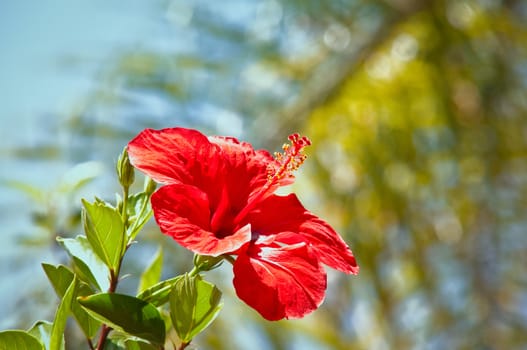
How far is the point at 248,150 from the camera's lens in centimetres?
52

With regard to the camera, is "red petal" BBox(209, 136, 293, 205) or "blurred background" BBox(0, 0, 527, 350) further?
"blurred background" BBox(0, 0, 527, 350)

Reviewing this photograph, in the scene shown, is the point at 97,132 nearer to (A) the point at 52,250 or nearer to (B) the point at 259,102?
(B) the point at 259,102

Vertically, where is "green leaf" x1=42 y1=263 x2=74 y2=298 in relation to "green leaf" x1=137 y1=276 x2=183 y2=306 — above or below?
below

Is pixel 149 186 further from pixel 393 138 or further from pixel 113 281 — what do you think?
pixel 393 138

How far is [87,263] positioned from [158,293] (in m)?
0.06

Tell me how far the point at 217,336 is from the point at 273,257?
1.54 meters

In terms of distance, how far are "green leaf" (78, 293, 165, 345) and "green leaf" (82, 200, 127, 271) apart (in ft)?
0.12

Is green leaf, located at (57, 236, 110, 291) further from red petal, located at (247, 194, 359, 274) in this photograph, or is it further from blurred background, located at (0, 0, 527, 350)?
blurred background, located at (0, 0, 527, 350)

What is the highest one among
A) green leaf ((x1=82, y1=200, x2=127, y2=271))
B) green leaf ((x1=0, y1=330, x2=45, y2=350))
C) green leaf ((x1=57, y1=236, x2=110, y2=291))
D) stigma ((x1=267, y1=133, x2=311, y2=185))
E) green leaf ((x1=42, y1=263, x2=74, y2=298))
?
stigma ((x1=267, y1=133, x2=311, y2=185))

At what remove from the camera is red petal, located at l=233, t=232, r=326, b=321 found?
1.36 feet

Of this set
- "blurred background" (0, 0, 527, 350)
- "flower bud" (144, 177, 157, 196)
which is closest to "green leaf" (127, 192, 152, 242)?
"flower bud" (144, 177, 157, 196)

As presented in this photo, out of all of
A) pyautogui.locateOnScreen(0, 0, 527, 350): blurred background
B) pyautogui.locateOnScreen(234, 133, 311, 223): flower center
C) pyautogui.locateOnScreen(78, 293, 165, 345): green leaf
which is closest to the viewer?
pyautogui.locateOnScreen(78, 293, 165, 345): green leaf

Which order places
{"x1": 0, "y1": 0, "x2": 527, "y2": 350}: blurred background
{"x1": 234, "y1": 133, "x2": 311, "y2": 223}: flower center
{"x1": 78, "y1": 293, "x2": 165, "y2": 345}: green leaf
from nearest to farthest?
{"x1": 78, "y1": 293, "x2": 165, "y2": 345}: green leaf → {"x1": 234, "y1": 133, "x2": 311, "y2": 223}: flower center → {"x1": 0, "y1": 0, "x2": 527, "y2": 350}: blurred background

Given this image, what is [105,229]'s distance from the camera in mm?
413
